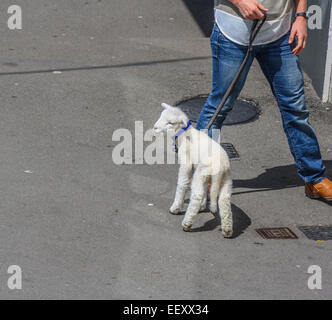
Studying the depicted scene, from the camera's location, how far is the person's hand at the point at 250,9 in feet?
15.9

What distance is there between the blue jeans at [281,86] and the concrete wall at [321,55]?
241 cm

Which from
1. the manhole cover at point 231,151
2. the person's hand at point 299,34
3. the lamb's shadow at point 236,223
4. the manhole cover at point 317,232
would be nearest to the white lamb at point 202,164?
the lamb's shadow at point 236,223

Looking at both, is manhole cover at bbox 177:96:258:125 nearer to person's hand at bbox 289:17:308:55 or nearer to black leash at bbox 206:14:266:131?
black leash at bbox 206:14:266:131

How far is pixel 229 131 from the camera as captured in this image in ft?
23.3

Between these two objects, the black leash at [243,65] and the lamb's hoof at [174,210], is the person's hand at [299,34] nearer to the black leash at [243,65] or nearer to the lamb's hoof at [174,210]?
the black leash at [243,65]

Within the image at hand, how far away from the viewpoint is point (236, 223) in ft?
17.6

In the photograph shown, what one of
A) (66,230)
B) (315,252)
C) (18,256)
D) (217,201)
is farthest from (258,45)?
(18,256)

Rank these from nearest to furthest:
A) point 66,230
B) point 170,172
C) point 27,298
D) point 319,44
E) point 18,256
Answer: point 27,298, point 18,256, point 66,230, point 170,172, point 319,44

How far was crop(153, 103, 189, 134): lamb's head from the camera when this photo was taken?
16.2 ft

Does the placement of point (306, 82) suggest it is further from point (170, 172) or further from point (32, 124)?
point (32, 124)

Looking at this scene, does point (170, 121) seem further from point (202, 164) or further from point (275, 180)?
point (275, 180)

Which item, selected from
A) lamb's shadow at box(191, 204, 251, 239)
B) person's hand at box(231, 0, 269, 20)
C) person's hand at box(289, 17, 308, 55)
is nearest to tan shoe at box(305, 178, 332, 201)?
lamb's shadow at box(191, 204, 251, 239)

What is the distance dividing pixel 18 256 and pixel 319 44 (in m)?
4.74

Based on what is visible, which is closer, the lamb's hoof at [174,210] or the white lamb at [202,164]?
the white lamb at [202,164]
